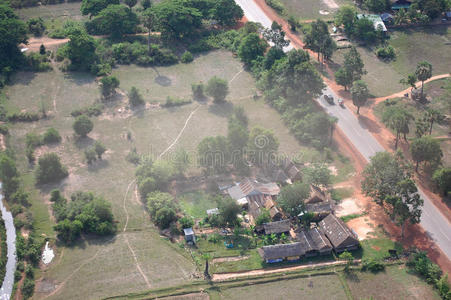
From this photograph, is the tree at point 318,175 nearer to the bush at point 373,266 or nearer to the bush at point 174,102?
the bush at point 373,266

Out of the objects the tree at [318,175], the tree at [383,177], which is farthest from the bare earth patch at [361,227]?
the tree at [318,175]

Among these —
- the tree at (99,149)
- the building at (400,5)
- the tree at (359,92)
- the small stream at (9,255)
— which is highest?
the building at (400,5)

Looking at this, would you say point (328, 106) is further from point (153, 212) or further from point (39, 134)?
point (39, 134)

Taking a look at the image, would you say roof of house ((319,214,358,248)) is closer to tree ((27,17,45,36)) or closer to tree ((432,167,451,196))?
tree ((432,167,451,196))

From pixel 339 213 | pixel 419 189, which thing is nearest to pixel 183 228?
pixel 339 213

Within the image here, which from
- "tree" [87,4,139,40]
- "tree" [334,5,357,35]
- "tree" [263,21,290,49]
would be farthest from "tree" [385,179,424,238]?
"tree" [87,4,139,40]

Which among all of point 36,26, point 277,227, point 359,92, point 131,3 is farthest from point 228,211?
point 36,26
